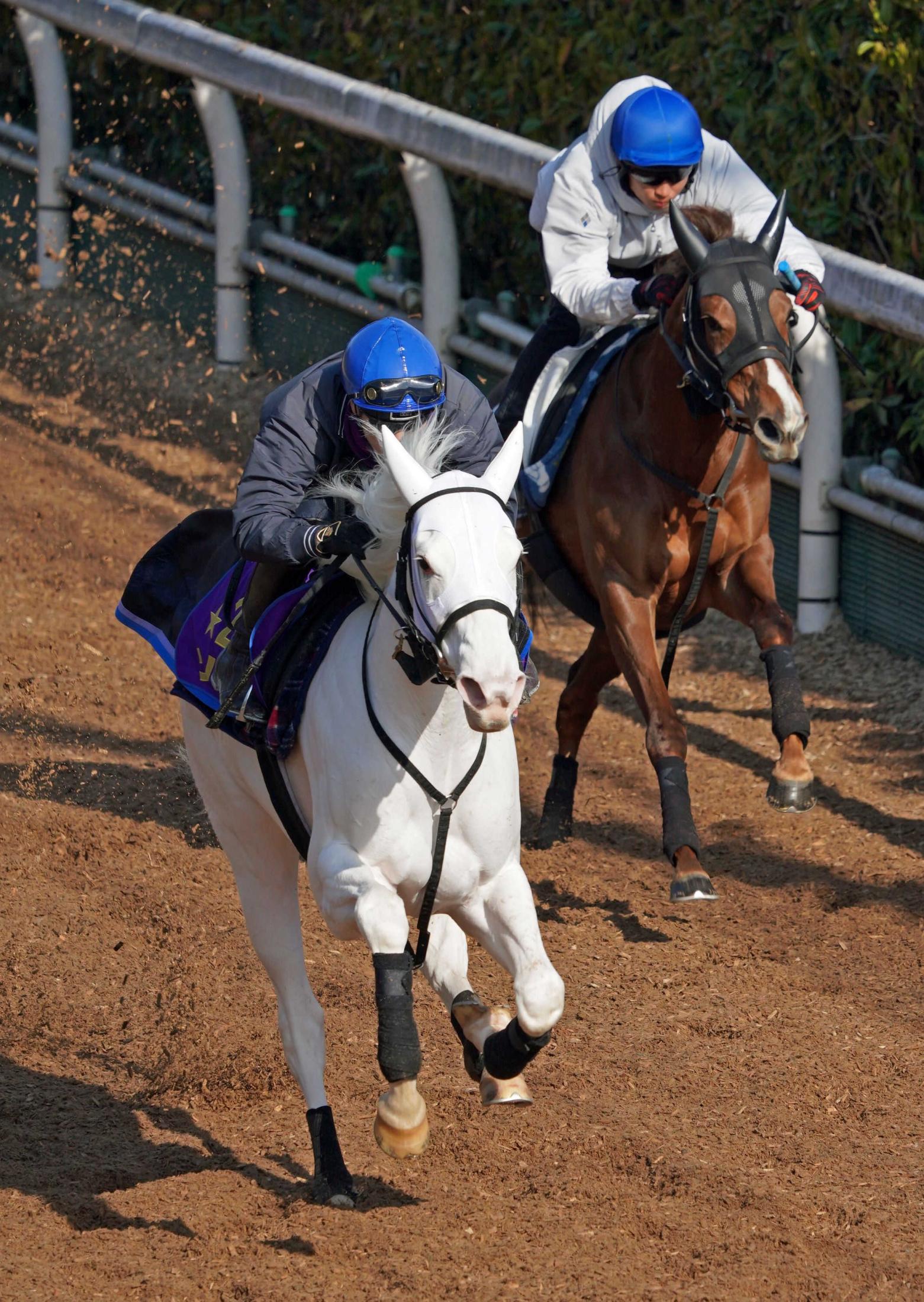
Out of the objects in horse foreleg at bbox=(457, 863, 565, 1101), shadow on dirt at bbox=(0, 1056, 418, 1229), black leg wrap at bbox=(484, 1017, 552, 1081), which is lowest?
shadow on dirt at bbox=(0, 1056, 418, 1229)

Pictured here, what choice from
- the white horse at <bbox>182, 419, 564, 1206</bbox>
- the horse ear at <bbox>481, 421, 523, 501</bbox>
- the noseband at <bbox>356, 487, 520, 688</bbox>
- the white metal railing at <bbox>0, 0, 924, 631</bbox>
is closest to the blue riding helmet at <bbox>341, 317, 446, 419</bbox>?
the white horse at <bbox>182, 419, 564, 1206</bbox>

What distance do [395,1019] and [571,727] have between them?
128 inches

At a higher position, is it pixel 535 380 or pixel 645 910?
pixel 535 380

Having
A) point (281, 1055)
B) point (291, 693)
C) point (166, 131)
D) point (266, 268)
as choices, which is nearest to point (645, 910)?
point (281, 1055)

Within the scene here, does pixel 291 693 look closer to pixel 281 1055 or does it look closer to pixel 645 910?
pixel 281 1055

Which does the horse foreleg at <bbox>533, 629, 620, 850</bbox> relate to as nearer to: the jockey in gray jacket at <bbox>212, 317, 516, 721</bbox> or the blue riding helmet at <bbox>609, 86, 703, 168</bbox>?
the blue riding helmet at <bbox>609, 86, 703, 168</bbox>

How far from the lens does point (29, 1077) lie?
5289 millimetres

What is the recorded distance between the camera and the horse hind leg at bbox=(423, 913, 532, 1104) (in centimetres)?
405

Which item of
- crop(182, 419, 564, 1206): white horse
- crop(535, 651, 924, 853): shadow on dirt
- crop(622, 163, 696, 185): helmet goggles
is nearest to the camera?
crop(182, 419, 564, 1206): white horse

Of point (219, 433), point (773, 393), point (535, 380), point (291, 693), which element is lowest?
point (219, 433)

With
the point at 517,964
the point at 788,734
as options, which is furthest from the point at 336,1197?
the point at 788,734

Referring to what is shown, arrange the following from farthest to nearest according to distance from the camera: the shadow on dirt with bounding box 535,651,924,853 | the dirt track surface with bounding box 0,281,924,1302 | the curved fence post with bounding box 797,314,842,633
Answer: the curved fence post with bounding box 797,314,842,633 → the shadow on dirt with bounding box 535,651,924,853 → the dirt track surface with bounding box 0,281,924,1302

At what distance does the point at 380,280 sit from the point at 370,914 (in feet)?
23.4

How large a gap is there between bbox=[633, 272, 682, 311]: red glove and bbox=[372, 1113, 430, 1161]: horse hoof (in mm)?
2972
